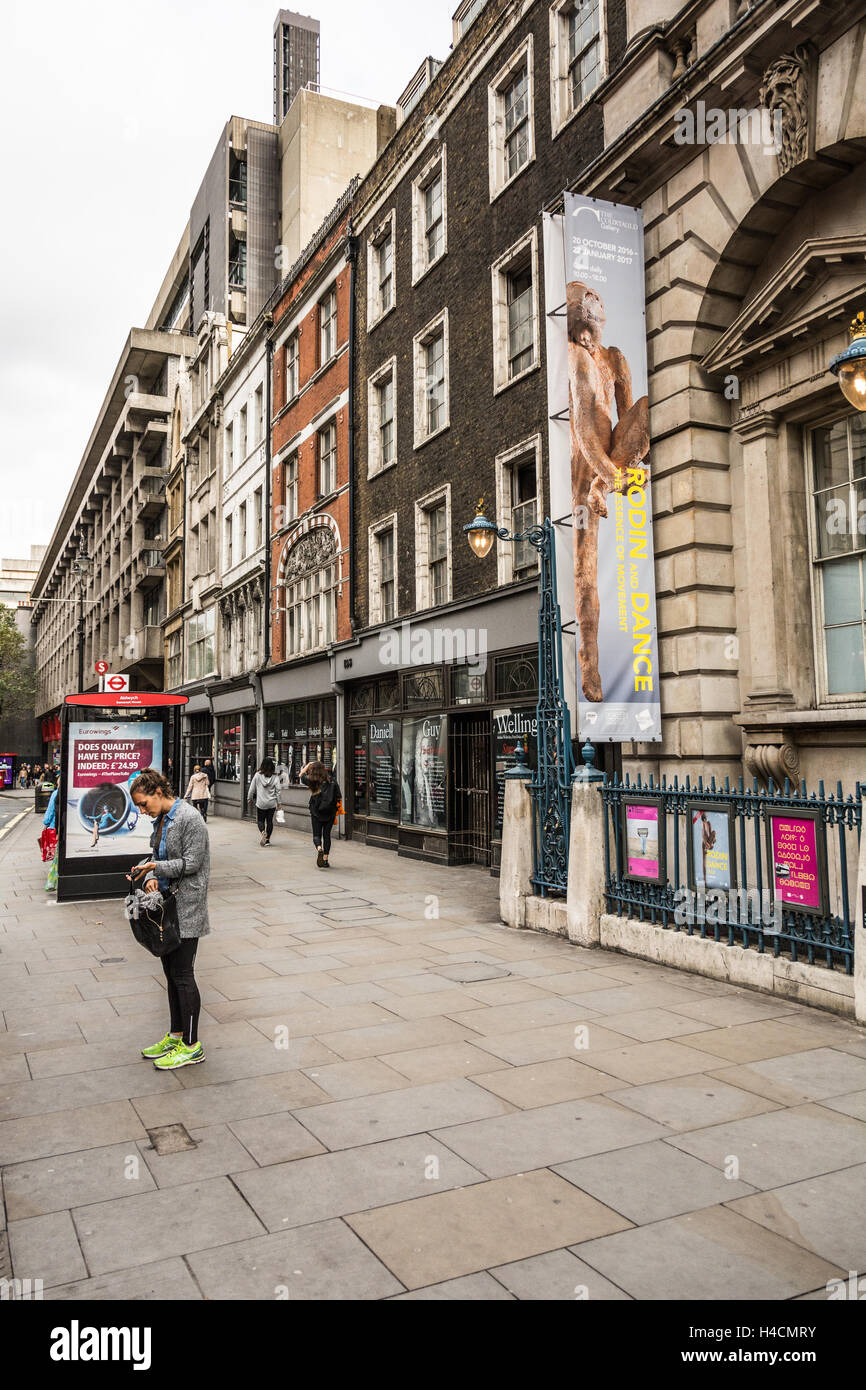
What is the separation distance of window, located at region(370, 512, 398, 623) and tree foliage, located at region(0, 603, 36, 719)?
232 ft

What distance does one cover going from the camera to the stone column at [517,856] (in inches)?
418

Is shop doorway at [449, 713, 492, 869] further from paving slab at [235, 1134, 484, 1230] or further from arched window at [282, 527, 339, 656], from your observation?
paving slab at [235, 1134, 484, 1230]

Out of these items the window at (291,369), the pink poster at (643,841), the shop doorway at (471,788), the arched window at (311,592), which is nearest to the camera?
the pink poster at (643,841)

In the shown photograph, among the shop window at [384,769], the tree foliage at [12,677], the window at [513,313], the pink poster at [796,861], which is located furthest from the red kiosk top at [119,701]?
the tree foliage at [12,677]

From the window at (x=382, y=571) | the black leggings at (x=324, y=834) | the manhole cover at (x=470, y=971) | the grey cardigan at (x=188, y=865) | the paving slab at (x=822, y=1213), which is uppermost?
the window at (x=382, y=571)

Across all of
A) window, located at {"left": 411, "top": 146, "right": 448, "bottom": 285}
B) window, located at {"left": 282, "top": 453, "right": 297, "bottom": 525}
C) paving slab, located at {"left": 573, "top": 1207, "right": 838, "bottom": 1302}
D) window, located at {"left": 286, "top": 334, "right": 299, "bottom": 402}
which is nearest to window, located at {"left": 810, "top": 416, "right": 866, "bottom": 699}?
paving slab, located at {"left": 573, "top": 1207, "right": 838, "bottom": 1302}

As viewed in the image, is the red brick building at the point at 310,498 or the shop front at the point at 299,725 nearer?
the red brick building at the point at 310,498

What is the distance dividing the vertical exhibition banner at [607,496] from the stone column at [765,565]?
114 cm

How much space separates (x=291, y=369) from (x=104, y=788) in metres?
17.2

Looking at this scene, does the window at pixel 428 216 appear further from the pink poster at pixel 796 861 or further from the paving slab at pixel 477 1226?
the paving slab at pixel 477 1226

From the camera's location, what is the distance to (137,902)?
593 centimetres

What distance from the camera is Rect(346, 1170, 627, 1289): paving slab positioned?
352cm
